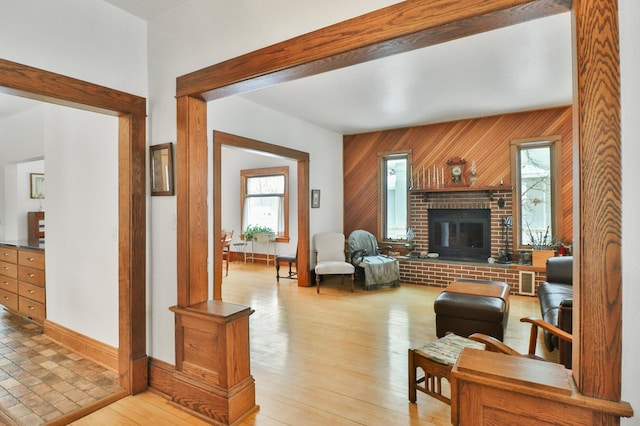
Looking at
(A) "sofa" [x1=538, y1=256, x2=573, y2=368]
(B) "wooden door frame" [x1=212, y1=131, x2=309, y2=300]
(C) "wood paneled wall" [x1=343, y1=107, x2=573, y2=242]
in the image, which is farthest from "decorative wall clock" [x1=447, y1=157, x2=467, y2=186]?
(B) "wooden door frame" [x1=212, y1=131, x2=309, y2=300]

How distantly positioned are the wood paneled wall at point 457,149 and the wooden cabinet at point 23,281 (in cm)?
489

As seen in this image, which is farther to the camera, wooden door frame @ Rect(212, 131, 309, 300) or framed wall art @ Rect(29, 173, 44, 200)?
framed wall art @ Rect(29, 173, 44, 200)

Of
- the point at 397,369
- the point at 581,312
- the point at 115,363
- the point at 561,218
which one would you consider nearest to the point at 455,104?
the point at 561,218

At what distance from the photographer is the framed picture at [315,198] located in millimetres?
6102

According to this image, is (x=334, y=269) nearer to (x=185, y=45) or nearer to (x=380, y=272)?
(x=380, y=272)

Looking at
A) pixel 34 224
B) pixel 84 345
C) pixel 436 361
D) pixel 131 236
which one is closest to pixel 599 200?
pixel 436 361

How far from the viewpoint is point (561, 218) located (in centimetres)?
520

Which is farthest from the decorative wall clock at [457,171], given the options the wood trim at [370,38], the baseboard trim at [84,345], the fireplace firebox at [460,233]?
the baseboard trim at [84,345]

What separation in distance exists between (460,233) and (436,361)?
4.22 meters

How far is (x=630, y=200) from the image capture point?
1101 millimetres

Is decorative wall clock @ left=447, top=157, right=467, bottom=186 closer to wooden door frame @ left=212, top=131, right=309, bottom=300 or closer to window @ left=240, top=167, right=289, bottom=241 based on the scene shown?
wooden door frame @ left=212, top=131, right=309, bottom=300

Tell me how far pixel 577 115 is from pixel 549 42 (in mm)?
2459

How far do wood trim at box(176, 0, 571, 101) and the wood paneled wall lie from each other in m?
4.60

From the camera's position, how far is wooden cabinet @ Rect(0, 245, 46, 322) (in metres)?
3.74
